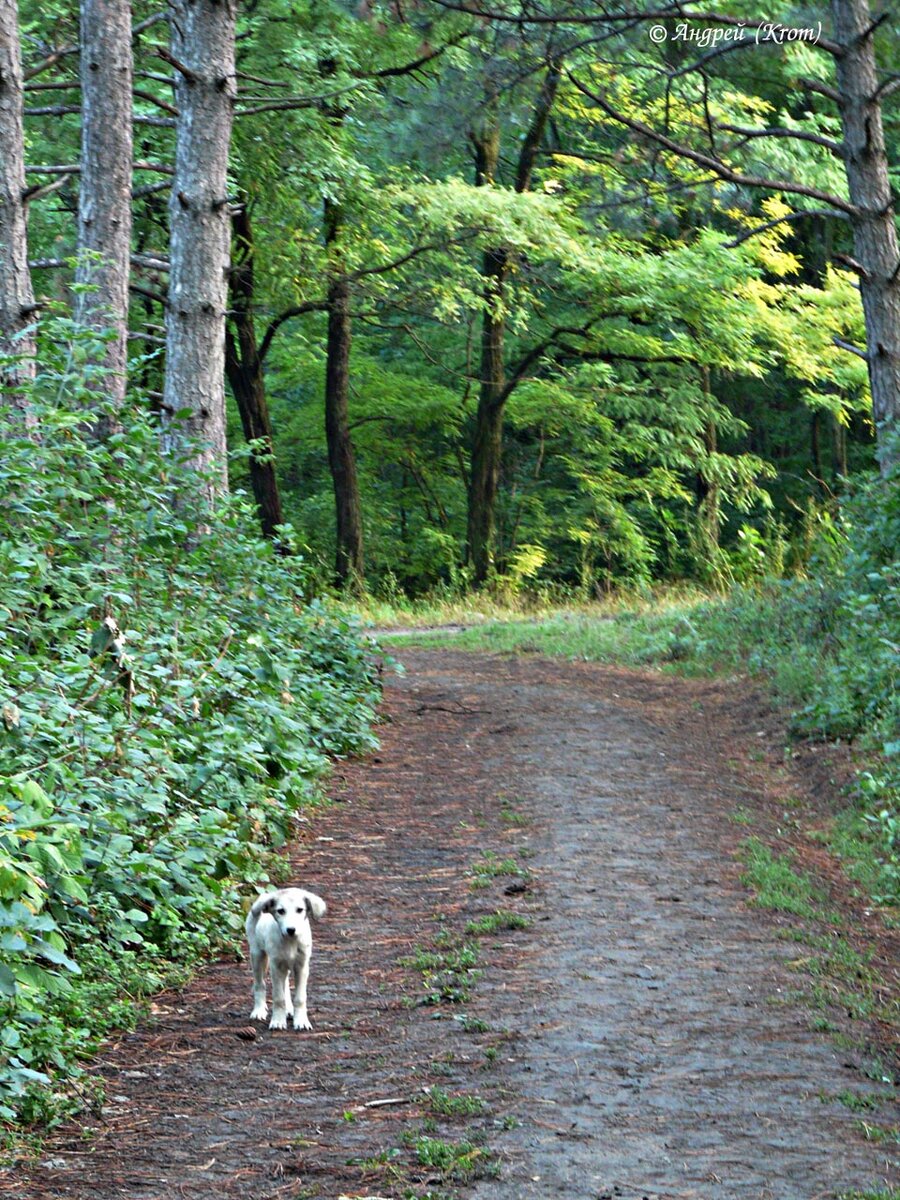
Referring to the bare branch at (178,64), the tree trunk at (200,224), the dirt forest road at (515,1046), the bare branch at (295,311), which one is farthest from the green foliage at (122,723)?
the bare branch at (295,311)

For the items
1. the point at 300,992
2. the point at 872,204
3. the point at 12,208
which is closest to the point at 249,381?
the point at 872,204

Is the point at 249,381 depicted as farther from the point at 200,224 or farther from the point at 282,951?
the point at 282,951

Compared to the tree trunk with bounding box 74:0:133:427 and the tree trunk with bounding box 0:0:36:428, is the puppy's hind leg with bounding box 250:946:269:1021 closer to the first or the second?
the tree trunk with bounding box 0:0:36:428

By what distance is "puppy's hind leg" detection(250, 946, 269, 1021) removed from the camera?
5.14 meters

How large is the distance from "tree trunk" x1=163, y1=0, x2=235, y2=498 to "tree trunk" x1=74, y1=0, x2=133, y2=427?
0.52 m

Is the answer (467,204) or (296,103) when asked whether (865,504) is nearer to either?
(296,103)

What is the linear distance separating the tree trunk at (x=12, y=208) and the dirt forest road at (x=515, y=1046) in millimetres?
3486

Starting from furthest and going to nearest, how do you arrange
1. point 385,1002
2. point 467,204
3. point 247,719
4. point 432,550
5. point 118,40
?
point 432,550, point 467,204, point 118,40, point 247,719, point 385,1002

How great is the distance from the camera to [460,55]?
46.6ft

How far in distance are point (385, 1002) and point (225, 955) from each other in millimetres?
987

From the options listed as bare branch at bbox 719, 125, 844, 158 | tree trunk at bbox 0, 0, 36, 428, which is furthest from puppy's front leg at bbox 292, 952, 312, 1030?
bare branch at bbox 719, 125, 844, 158

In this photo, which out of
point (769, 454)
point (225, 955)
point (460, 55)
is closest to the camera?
point (225, 955)

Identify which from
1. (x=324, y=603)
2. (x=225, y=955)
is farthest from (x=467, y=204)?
(x=225, y=955)

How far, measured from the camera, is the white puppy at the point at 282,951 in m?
5.02
